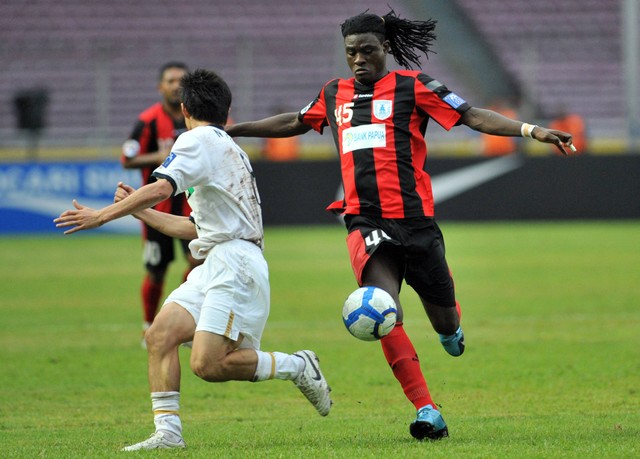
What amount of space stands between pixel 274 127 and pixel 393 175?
1.01 metres

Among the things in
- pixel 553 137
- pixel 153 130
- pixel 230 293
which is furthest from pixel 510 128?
pixel 153 130

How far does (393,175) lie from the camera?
6164mm

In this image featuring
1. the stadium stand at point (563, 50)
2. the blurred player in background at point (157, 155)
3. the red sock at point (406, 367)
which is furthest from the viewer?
the stadium stand at point (563, 50)

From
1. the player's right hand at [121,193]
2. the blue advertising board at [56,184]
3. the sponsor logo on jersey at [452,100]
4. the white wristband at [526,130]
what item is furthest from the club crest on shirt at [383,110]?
the blue advertising board at [56,184]

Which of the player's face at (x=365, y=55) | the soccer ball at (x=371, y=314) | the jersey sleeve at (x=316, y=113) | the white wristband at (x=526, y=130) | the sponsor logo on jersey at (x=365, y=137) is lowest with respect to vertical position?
the soccer ball at (x=371, y=314)

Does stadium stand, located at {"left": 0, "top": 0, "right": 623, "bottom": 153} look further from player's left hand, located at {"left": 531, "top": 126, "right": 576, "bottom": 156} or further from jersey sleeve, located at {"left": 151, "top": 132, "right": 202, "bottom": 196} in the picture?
player's left hand, located at {"left": 531, "top": 126, "right": 576, "bottom": 156}

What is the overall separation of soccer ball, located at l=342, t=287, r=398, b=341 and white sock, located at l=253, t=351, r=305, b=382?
1.55 feet

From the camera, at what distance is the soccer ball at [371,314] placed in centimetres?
568

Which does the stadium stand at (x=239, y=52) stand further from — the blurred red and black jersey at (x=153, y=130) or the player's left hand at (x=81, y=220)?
the player's left hand at (x=81, y=220)

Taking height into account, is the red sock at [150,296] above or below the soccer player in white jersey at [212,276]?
below

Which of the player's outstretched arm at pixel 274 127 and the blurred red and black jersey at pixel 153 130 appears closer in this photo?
the player's outstretched arm at pixel 274 127

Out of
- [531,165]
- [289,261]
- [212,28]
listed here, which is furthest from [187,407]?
[212,28]

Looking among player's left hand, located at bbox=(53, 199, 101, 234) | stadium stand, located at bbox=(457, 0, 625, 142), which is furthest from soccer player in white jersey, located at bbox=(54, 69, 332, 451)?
stadium stand, located at bbox=(457, 0, 625, 142)

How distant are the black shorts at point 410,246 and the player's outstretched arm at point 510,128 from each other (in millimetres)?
601
